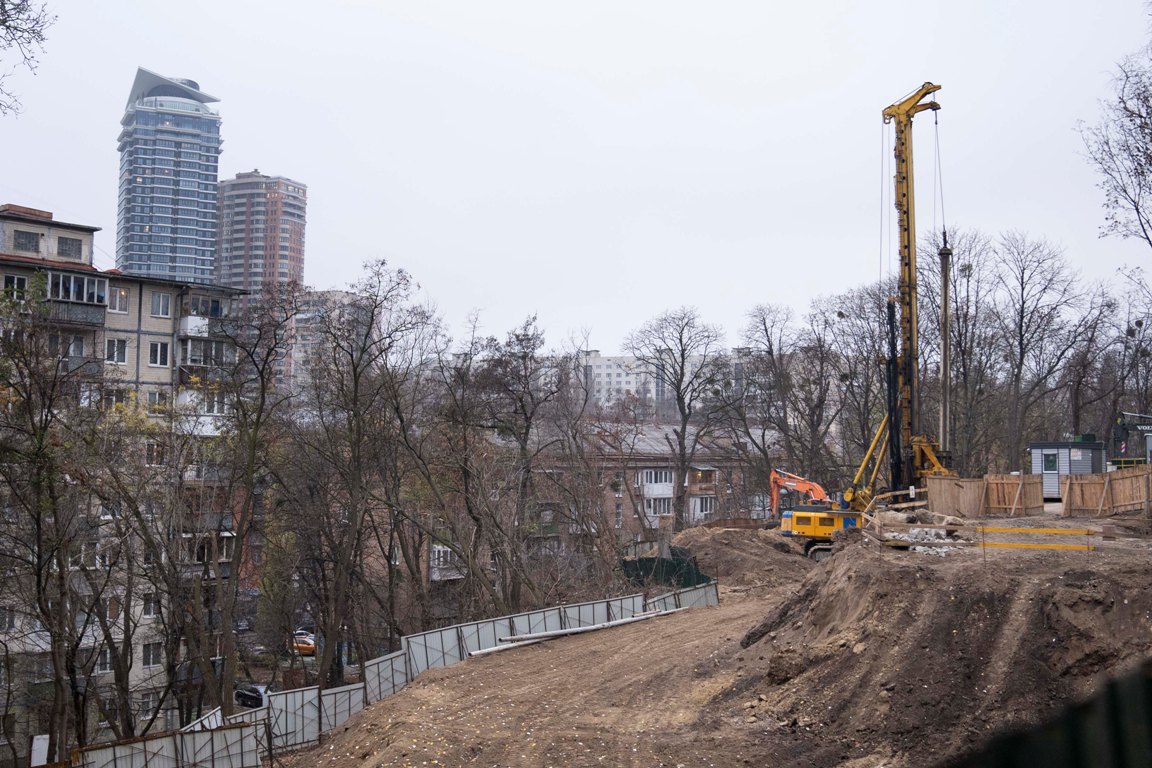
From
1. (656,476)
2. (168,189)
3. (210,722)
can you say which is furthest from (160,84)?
(210,722)

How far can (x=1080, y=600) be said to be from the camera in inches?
583

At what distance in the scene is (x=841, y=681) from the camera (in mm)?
15227

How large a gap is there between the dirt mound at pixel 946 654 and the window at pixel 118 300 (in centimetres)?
3208

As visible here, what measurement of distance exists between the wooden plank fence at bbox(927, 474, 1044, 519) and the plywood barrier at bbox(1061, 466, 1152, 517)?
84 cm

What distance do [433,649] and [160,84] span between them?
463 feet

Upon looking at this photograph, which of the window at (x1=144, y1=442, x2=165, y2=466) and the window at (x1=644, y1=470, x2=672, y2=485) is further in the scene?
the window at (x1=644, y1=470, x2=672, y2=485)

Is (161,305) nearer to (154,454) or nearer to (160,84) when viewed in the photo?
(154,454)

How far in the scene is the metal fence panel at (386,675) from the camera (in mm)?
22094

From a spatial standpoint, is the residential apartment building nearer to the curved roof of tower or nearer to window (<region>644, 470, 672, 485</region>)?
window (<region>644, 470, 672, 485</region>)

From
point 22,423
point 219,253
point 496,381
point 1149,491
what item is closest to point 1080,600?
point 1149,491

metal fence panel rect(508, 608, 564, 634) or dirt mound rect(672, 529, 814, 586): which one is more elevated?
dirt mound rect(672, 529, 814, 586)

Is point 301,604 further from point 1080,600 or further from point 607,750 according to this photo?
point 1080,600

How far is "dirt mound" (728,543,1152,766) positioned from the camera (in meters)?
13.5

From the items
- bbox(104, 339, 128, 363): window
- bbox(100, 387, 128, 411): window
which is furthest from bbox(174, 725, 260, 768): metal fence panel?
bbox(104, 339, 128, 363): window
